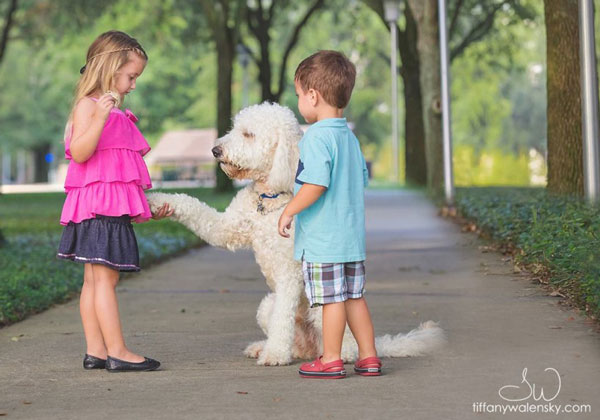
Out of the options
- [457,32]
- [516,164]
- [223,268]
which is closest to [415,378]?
[223,268]

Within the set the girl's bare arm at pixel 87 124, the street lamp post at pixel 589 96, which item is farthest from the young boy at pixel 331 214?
the street lamp post at pixel 589 96

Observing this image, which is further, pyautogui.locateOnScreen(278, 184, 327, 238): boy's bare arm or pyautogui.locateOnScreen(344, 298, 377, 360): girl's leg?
pyautogui.locateOnScreen(344, 298, 377, 360): girl's leg

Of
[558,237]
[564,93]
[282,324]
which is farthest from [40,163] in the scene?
[282,324]

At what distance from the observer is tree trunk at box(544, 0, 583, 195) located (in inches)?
514

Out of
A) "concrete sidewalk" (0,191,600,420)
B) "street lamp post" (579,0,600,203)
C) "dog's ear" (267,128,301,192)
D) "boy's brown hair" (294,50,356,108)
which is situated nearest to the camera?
"concrete sidewalk" (0,191,600,420)

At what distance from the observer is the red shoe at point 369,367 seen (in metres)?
5.42

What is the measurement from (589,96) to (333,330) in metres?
6.88

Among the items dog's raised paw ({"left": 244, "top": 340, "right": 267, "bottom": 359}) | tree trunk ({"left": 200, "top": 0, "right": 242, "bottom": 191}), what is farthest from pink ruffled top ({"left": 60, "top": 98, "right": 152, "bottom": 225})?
tree trunk ({"left": 200, "top": 0, "right": 242, "bottom": 191})

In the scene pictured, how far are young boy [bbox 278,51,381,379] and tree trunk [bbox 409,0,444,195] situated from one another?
14.2m

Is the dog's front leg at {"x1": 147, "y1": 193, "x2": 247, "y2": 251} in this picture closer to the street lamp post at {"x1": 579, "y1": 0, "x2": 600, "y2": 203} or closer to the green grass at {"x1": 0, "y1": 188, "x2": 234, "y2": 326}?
the green grass at {"x1": 0, "y1": 188, "x2": 234, "y2": 326}

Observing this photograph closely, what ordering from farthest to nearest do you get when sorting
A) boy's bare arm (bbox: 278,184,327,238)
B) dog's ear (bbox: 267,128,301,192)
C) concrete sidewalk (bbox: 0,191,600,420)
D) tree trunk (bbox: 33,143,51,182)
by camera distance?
tree trunk (bbox: 33,143,51,182) → dog's ear (bbox: 267,128,301,192) → boy's bare arm (bbox: 278,184,327,238) → concrete sidewalk (bbox: 0,191,600,420)

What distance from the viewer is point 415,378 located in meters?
5.30

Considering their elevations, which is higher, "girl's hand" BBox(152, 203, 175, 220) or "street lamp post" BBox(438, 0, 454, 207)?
"street lamp post" BBox(438, 0, 454, 207)

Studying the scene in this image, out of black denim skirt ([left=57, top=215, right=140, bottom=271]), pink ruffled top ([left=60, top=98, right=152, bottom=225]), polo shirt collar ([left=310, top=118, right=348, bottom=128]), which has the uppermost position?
polo shirt collar ([left=310, top=118, right=348, bottom=128])
